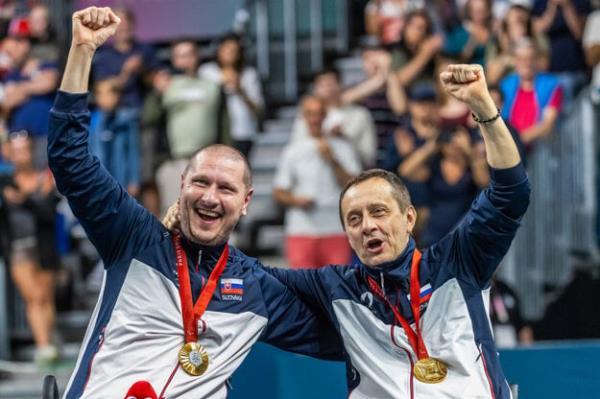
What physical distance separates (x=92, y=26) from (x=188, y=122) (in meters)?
6.20

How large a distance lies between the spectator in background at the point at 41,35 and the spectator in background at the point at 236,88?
7.11ft

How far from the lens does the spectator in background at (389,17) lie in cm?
1203

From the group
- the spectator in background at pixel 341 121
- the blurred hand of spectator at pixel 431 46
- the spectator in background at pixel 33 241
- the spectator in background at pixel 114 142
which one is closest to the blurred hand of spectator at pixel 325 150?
the spectator in background at pixel 341 121

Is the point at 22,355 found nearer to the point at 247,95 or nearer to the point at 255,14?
the point at 247,95

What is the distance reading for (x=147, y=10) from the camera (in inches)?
555

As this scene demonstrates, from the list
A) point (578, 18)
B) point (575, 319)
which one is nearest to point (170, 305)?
point (575, 319)

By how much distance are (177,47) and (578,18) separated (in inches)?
149

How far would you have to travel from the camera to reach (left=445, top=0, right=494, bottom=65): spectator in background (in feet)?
36.8

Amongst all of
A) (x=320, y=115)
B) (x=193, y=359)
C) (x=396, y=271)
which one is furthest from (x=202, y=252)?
(x=320, y=115)

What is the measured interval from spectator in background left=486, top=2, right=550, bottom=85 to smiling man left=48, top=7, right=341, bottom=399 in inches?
223

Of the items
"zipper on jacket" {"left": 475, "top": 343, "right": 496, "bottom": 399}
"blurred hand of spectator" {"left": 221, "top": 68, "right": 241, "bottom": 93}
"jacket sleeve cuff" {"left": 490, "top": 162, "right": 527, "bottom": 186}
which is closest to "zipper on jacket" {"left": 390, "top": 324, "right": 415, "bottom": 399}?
"zipper on jacket" {"left": 475, "top": 343, "right": 496, "bottom": 399}

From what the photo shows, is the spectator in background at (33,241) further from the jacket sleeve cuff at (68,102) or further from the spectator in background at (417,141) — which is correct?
the jacket sleeve cuff at (68,102)

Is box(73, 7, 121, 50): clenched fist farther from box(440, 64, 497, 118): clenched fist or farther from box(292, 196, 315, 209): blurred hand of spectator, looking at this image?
box(292, 196, 315, 209): blurred hand of spectator

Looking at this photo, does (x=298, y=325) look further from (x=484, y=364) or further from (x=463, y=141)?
(x=463, y=141)
